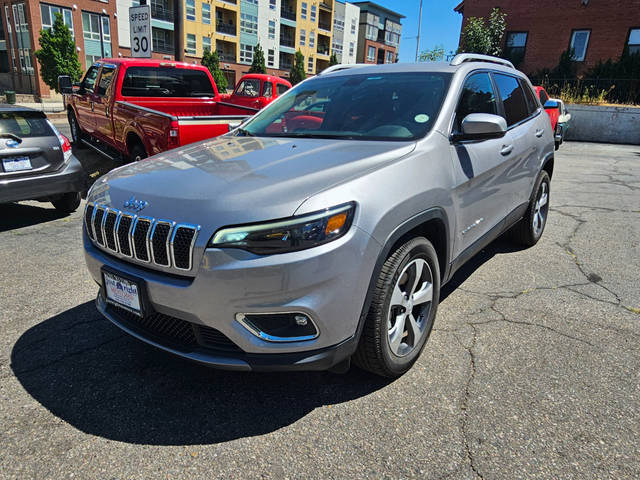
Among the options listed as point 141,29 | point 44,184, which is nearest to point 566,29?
point 141,29

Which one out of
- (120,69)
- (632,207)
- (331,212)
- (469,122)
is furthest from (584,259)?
(120,69)

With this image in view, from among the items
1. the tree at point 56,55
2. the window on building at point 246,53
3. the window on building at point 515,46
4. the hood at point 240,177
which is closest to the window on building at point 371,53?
the window on building at point 246,53

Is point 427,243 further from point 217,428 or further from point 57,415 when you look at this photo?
point 57,415

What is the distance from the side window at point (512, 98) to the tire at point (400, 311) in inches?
78.0

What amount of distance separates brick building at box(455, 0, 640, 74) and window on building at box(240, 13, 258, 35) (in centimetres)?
3355

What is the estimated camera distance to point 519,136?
13.3 feet

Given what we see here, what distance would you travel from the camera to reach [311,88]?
3863 millimetres

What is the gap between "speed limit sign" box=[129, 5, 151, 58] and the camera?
1152 centimetres

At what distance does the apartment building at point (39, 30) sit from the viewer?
3809cm

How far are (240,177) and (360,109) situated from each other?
1.30 meters

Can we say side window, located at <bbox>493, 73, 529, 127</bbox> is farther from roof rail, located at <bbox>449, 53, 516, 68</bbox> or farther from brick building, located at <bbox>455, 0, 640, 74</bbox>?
brick building, located at <bbox>455, 0, 640, 74</bbox>

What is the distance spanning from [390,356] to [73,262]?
334cm

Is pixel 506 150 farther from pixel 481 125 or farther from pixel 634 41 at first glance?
pixel 634 41

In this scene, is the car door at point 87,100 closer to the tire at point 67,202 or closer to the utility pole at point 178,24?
the utility pole at point 178,24
